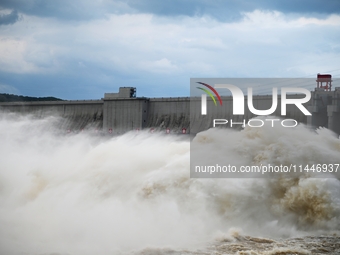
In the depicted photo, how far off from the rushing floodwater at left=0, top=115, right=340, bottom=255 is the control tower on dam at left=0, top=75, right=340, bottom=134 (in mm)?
16756

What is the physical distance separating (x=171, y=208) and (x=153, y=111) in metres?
31.3

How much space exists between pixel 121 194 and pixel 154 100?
98.7 feet

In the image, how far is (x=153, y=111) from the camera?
50125 millimetres

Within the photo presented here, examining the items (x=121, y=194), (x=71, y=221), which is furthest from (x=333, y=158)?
(x=71, y=221)

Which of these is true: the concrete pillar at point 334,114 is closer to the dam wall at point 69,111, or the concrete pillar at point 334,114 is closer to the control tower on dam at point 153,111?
the control tower on dam at point 153,111

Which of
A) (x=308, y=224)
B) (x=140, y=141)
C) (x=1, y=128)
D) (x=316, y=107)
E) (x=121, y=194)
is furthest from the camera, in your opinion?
(x=1, y=128)

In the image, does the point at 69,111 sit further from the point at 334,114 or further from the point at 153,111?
the point at 334,114

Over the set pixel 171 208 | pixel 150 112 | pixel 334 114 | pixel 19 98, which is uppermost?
pixel 19 98

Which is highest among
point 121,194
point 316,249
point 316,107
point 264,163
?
point 316,107

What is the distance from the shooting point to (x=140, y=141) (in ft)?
95.3

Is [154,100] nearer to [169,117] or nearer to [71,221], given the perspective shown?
[169,117]

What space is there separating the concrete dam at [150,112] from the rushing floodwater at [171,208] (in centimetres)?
1669

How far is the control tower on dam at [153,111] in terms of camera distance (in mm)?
39344

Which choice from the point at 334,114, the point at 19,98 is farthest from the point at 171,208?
the point at 19,98
